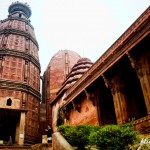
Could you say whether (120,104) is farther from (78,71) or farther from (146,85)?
(78,71)

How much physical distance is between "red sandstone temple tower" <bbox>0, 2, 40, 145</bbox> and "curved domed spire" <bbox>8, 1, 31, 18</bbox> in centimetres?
756

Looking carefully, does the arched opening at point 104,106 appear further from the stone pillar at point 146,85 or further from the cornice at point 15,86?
the cornice at point 15,86

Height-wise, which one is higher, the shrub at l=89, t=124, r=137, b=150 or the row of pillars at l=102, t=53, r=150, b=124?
the row of pillars at l=102, t=53, r=150, b=124

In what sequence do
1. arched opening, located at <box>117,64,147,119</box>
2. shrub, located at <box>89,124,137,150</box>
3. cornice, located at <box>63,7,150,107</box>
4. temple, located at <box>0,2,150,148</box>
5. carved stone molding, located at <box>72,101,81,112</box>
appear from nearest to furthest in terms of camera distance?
shrub, located at <box>89,124,137,150</box>, cornice, located at <box>63,7,150,107</box>, temple, located at <box>0,2,150,148</box>, arched opening, located at <box>117,64,147,119</box>, carved stone molding, located at <box>72,101,81,112</box>

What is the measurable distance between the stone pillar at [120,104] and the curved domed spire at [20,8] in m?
33.7

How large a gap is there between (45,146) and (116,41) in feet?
→ 16.7

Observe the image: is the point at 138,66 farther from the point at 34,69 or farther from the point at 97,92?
the point at 34,69

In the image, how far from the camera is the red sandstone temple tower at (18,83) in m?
21.6

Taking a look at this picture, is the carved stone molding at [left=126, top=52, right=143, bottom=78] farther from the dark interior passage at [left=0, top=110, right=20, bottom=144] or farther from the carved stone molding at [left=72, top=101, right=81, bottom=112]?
Result: the dark interior passage at [left=0, top=110, right=20, bottom=144]

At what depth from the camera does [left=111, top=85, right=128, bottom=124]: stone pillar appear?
28.5ft

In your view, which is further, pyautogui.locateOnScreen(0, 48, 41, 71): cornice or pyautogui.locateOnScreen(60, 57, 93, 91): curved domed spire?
pyautogui.locateOnScreen(0, 48, 41, 71): cornice

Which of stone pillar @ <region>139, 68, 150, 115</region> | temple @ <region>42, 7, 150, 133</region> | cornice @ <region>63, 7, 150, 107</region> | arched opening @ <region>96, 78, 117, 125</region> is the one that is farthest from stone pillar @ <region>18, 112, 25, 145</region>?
stone pillar @ <region>139, 68, 150, 115</region>

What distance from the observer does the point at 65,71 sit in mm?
30875

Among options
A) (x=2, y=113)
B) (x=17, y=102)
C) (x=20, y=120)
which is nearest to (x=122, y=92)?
(x=20, y=120)
